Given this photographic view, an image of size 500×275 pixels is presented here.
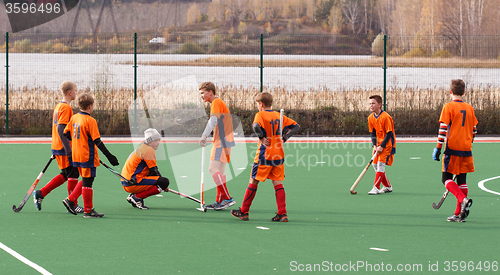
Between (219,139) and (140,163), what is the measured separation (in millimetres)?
1127

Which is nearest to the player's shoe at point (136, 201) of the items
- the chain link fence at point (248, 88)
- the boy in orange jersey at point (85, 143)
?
the boy in orange jersey at point (85, 143)

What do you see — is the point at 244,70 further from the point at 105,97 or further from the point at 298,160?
the point at 298,160

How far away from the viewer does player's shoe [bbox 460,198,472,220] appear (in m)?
7.42

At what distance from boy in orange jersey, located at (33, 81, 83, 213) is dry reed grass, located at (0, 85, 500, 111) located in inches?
437

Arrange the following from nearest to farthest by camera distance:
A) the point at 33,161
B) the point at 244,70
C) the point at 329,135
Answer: the point at 33,161 < the point at 329,135 < the point at 244,70

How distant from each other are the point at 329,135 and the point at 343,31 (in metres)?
77.9

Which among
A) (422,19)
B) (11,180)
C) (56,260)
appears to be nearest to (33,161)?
(11,180)

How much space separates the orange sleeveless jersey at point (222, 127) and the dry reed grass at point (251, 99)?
11.4 meters

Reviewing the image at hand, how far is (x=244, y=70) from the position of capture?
25.1 meters

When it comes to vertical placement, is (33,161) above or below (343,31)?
below

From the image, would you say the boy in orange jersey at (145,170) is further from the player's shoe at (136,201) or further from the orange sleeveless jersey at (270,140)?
the orange sleeveless jersey at (270,140)

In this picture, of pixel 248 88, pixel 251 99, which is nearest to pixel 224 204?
pixel 251 99

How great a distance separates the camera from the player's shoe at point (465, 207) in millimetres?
7424

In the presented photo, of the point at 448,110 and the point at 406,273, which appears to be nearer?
the point at 406,273
